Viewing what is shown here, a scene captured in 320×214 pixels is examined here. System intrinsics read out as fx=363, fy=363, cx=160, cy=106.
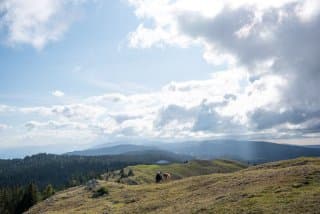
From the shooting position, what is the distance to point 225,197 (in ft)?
127

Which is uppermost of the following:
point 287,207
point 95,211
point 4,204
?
point 287,207

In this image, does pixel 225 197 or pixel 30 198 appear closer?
pixel 225 197

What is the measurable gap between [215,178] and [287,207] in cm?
2805

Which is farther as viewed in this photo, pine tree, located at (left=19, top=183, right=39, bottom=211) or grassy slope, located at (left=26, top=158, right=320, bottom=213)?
pine tree, located at (left=19, top=183, right=39, bottom=211)

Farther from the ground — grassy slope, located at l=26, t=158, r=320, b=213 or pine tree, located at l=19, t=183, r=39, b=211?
grassy slope, located at l=26, t=158, r=320, b=213

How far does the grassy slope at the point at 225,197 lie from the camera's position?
31.3m

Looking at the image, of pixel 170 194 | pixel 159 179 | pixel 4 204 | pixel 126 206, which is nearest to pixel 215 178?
pixel 170 194

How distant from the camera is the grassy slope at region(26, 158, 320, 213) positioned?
103 feet

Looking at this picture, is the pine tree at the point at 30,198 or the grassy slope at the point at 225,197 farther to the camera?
the pine tree at the point at 30,198

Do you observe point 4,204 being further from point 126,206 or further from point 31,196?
point 126,206

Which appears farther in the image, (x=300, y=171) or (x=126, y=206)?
(x=126, y=206)

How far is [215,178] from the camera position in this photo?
57.1 metres

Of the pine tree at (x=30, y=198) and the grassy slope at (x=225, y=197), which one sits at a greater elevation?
the grassy slope at (x=225, y=197)

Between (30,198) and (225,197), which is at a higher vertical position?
(225,197)
